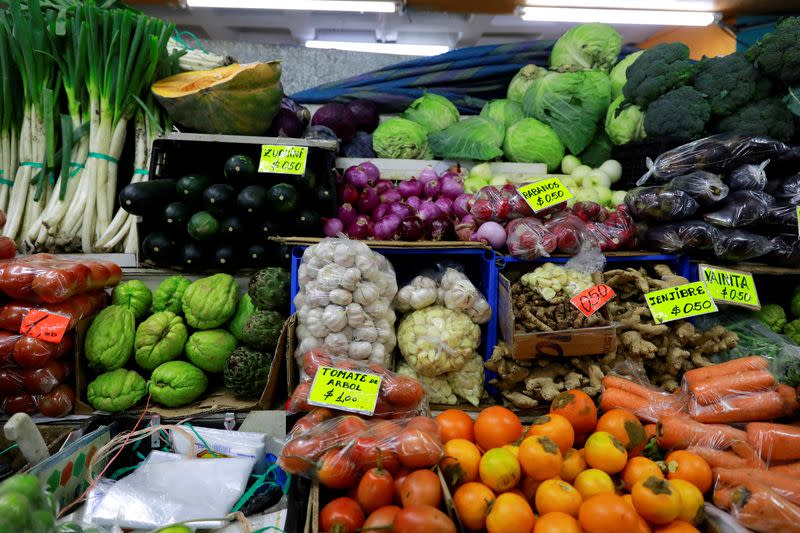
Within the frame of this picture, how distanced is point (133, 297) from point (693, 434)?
2.33 m

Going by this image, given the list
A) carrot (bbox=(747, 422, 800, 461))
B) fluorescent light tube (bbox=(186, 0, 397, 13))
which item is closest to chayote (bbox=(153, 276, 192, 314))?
carrot (bbox=(747, 422, 800, 461))

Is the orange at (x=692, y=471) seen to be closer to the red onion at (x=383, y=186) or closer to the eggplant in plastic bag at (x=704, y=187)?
the eggplant in plastic bag at (x=704, y=187)

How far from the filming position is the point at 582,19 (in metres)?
5.04

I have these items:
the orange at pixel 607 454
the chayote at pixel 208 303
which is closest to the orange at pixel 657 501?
the orange at pixel 607 454

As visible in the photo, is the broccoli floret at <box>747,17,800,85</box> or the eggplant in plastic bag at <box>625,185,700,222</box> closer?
the eggplant in plastic bag at <box>625,185,700,222</box>

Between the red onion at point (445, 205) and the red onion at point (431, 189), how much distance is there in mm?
118

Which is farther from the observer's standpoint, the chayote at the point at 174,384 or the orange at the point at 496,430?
the chayote at the point at 174,384

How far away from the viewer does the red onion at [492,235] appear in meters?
2.06

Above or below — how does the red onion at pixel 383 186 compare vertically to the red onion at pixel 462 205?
above

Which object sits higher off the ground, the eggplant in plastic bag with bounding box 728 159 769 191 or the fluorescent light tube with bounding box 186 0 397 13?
the fluorescent light tube with bounding box 186 0 397 13

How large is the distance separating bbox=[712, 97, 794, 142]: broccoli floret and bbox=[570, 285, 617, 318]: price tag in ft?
4.02

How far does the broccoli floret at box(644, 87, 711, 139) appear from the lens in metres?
2.29

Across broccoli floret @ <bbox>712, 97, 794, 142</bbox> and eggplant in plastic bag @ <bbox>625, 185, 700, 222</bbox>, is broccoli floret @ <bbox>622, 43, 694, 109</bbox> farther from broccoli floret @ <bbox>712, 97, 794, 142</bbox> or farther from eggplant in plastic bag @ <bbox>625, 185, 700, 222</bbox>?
eggplant in plastic bag @ <bbox>625, 185, 700, 222</bbox>

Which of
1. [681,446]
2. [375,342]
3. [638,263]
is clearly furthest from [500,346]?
[638,263]
